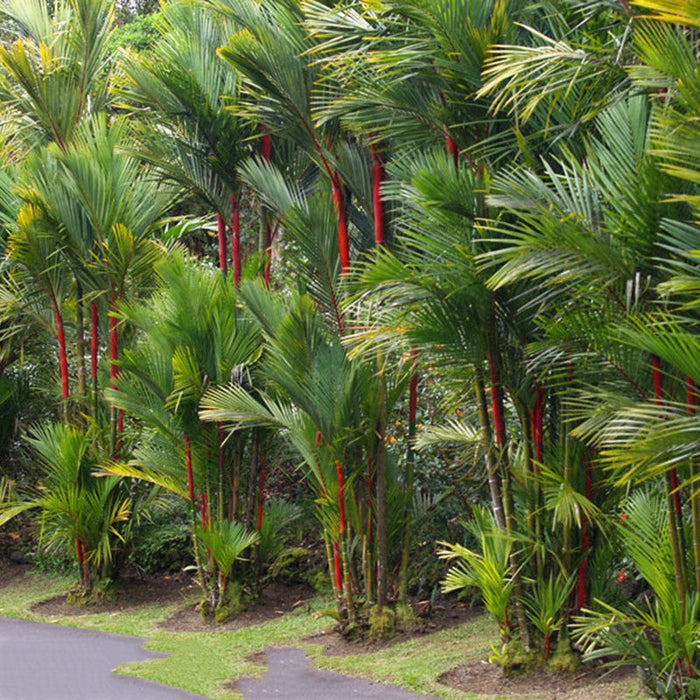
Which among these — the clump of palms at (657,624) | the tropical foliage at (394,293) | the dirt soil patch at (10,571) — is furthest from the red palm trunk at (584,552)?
the dirt soil patch at (10,571)

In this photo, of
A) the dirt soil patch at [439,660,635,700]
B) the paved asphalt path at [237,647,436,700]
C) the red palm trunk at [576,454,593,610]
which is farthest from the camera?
the paved asphalt path at [237,647,436,700]

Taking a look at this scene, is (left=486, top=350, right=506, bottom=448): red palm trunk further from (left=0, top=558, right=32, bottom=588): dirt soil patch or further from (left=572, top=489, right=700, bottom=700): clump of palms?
(left=0, top=558, right=32, bottom=588): dirt soil patch

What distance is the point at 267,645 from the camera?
6684 mm

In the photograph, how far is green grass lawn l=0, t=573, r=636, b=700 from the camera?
18.2 ft

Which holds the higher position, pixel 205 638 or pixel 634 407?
pixel 634 407

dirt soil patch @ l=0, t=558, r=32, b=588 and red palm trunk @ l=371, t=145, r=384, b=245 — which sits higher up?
red palm trunk @ l=371, t=145, r=384, b=245

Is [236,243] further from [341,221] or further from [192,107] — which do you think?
[341,221]

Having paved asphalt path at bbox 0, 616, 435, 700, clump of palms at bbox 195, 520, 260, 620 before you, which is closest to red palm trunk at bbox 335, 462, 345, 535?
paved asphalt path at bbox 0, 616, 435, 700

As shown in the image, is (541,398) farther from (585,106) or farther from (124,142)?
(124,142)

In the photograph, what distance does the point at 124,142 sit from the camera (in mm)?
8227

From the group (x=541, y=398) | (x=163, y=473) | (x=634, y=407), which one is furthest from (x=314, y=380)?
(x=634, y=407)

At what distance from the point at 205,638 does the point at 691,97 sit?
17.0ft

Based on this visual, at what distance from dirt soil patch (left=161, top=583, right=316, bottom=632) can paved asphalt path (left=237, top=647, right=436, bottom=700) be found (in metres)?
1.33

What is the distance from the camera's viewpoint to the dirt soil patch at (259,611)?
7395 mm
